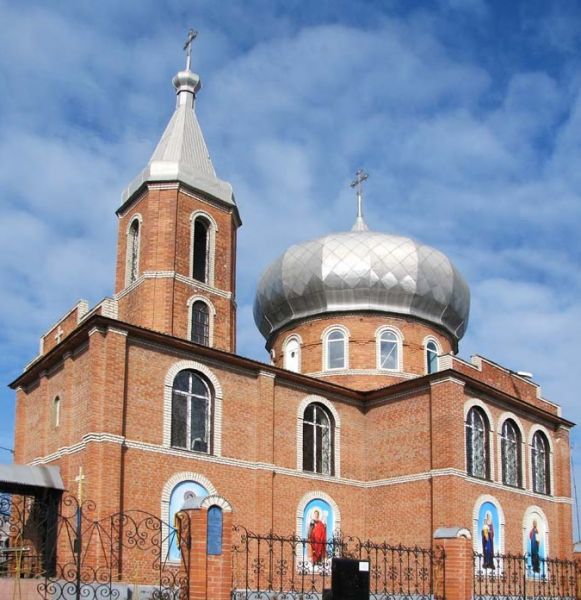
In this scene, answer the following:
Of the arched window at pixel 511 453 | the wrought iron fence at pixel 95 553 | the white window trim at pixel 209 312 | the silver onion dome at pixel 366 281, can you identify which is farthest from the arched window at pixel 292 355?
the wrought iron fence at pixel 95 553

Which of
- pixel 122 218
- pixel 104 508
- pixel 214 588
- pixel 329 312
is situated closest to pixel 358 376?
pixel 329 312

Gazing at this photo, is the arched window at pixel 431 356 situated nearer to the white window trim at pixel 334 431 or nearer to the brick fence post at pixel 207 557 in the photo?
the white window trim at pixel 334 431

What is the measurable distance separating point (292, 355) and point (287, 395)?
4.80 meters

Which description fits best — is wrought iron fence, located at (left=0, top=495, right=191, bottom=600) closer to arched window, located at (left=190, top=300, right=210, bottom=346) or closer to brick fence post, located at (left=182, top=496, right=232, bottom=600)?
brick fence post, located at (left=182, top=496, right=232, bottom=600)

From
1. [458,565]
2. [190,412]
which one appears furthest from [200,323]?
[458,565]

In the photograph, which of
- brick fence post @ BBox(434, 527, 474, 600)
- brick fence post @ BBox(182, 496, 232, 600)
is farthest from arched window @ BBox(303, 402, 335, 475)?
brick fence post @ BBox(182, 496, 232, 600)

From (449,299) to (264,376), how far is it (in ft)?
24.6

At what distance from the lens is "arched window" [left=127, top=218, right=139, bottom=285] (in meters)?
19.8

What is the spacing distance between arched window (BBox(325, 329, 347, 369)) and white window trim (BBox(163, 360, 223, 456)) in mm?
5823

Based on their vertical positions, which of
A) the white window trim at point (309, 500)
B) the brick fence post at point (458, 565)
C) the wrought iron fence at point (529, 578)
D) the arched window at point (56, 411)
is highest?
the arched window at point (56, 411)

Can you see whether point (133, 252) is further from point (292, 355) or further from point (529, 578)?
point (529, 578)

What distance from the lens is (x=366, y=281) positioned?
23266 mm

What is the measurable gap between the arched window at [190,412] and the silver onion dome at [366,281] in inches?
260

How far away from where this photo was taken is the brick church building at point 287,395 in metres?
16.5
